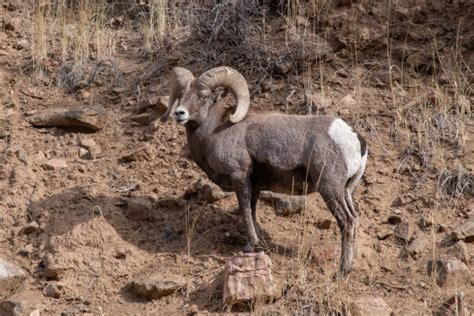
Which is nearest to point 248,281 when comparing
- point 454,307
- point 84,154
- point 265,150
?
point 265,150

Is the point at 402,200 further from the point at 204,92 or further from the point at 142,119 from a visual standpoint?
the point at 142,119

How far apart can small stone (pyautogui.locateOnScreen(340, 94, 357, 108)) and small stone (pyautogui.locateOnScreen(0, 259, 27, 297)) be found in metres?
4.28

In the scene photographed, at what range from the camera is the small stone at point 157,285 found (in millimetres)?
7602

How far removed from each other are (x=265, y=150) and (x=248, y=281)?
1.37 meters

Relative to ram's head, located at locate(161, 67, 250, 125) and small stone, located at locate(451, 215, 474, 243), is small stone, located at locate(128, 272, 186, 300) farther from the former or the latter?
small stone, located at locate(451, 215, 474, 243)

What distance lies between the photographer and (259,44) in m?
11.1

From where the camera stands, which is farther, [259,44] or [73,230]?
[259,44]

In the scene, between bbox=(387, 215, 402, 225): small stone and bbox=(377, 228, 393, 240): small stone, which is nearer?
bbox=(377, 228, 393, 240): small stone

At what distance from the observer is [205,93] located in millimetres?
8281

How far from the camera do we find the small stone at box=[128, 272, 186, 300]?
7602 millimetres

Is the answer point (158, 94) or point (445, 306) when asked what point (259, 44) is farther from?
point (445, 306)

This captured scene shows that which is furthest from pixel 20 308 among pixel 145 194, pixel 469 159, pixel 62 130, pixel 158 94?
pixel 469 159

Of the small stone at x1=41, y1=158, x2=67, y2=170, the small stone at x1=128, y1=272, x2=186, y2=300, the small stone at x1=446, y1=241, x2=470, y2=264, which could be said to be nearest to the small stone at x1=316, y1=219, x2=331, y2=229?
the small stone at x1=446, y1=241, x2=470, y2=264

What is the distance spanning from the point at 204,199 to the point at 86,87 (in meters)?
2.99
